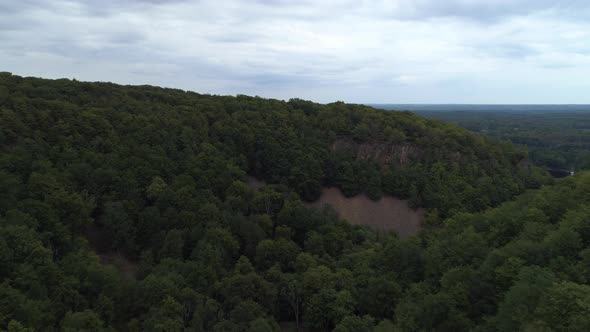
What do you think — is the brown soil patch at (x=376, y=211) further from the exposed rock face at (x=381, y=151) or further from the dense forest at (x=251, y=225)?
the exposed rock face at (x=381, y=151)

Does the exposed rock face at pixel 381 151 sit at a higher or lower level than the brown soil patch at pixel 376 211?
higher

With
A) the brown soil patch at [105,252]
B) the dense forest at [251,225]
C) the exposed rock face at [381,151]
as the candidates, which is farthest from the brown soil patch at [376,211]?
the brown soil patch at [105,252]

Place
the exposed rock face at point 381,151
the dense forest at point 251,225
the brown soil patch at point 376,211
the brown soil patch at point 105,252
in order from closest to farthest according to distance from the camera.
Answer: the dense forest at point 251,225
the brown soil patch at point 105,252
the brown soil patch at point 376,211
the exposed rock face at point 381,151

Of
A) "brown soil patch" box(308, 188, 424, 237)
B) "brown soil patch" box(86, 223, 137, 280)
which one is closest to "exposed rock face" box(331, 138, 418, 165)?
"brown soil patch" box(308, 188, 424, 237)

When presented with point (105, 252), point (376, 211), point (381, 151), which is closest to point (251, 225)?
point (105, 252)

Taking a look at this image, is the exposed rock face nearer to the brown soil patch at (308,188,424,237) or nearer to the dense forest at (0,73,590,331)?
the dense forest at (0,73,590,331)
